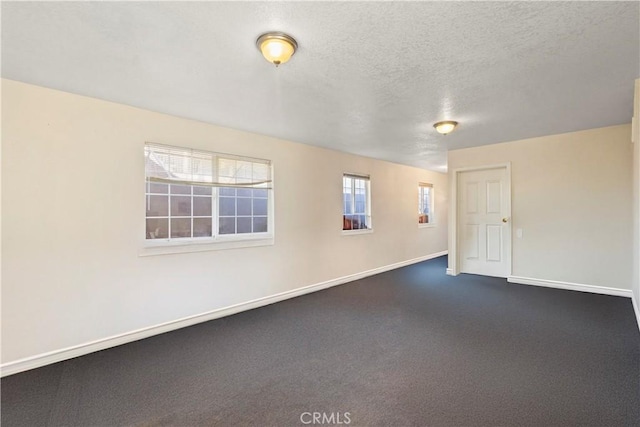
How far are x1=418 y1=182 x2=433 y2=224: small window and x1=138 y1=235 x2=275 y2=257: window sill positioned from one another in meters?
4.63

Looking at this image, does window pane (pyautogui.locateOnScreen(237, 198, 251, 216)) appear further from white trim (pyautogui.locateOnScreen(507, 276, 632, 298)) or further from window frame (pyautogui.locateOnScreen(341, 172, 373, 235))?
white trim (pyautogui.locateOnScreen(507, 276, 632, 298))

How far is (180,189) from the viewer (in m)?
3.46

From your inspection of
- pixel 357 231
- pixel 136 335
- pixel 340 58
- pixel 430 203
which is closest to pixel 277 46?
pixel 340 58

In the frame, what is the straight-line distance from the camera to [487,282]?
16.6ft

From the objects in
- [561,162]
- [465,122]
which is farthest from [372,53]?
[561,162]

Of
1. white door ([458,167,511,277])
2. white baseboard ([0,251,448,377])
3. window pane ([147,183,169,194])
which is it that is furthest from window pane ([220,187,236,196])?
white door ([458,167,511,277])

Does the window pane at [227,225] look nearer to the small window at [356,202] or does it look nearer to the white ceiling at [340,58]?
the white ceiling at [340,58]

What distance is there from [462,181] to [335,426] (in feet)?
16.6

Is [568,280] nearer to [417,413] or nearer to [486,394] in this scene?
[486,394]

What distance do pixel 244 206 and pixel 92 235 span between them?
5.57 ft

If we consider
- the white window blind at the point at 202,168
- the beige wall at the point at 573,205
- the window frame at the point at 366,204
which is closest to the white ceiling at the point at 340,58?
the white window blind at the point at 202,168

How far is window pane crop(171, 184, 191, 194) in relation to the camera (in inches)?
134

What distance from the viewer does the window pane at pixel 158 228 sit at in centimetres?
323

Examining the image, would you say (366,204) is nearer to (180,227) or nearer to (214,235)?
(214,235)
